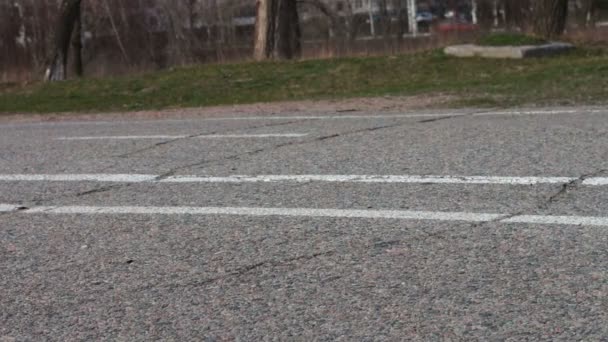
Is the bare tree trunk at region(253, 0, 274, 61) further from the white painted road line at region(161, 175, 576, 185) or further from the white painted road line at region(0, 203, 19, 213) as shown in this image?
the white painted road line at region(0, 203, 19, 213)

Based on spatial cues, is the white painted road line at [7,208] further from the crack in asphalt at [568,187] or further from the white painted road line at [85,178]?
the crack in asphalt at [568,187]

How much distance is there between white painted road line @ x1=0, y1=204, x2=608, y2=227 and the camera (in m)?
5.53

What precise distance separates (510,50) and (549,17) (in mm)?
4899

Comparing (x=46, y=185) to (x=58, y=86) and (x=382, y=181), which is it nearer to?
(x=382, y=181)

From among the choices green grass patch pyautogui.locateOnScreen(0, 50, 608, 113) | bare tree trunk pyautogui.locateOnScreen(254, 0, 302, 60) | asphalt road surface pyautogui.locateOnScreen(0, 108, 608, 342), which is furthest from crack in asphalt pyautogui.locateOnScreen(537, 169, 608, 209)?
bare tree trunk pyautogui.locateOnScreen(254, 0, 302, 60)

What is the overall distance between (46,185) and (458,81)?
9652mm

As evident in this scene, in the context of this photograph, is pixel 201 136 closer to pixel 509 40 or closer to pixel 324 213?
pixel 324 213

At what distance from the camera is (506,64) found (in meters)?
17.5

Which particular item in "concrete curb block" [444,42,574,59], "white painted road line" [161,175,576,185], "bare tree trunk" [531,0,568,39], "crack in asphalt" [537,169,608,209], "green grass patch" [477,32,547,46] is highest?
"bare tree trunk" [531,0,568,39]

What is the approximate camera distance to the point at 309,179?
7148mm

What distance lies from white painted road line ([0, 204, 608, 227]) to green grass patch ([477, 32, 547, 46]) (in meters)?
13.5

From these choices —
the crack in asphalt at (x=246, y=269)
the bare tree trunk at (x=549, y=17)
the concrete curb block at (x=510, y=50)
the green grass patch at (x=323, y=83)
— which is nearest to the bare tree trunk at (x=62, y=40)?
the green grass patch at (x=323, y=83)

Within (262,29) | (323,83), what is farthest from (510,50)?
(262,29)

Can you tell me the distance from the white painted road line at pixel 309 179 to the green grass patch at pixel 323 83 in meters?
5.85
